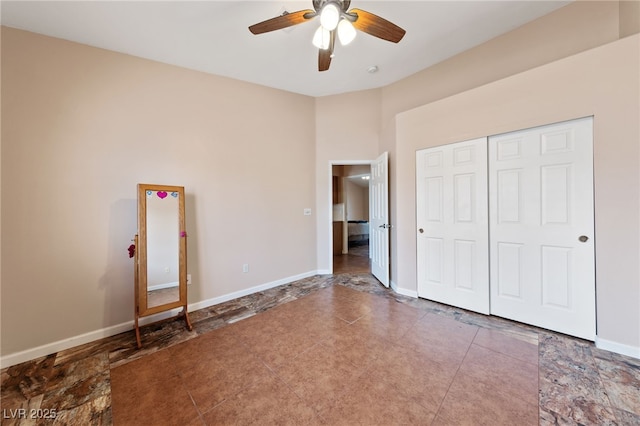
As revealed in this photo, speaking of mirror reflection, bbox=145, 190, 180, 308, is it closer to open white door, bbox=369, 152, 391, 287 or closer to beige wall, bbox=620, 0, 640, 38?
open white door, bbox=369, 152, 391, 287

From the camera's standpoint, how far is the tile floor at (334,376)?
1454 millimetres

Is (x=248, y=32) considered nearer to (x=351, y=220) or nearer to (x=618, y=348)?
(x=618, y=348)

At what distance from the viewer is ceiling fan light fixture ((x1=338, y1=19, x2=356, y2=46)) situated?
1799mm

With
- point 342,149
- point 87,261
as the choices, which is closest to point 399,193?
point 342,149

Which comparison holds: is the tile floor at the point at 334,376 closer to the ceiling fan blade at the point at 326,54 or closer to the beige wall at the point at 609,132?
the beige wall at the point at 609,132

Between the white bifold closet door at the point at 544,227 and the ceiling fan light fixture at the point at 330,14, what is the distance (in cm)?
214

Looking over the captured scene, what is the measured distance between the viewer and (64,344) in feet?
7.34

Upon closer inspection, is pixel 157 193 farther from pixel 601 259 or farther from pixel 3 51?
pixel 601 259

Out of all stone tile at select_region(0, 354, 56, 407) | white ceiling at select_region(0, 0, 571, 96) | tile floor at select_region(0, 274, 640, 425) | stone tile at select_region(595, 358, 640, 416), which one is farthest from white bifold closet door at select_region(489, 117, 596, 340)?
stone tile at select_region(0, 354, 56, 407)

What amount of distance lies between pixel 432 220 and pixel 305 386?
2.40 meters

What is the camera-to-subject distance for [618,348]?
1966mm

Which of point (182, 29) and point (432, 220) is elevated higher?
point (182, 29)

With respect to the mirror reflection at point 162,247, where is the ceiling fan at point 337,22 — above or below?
above

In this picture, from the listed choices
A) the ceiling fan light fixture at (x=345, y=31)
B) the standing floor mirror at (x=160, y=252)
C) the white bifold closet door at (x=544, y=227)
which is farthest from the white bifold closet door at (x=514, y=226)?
the standing floor mirror at (x=160, y=252)
